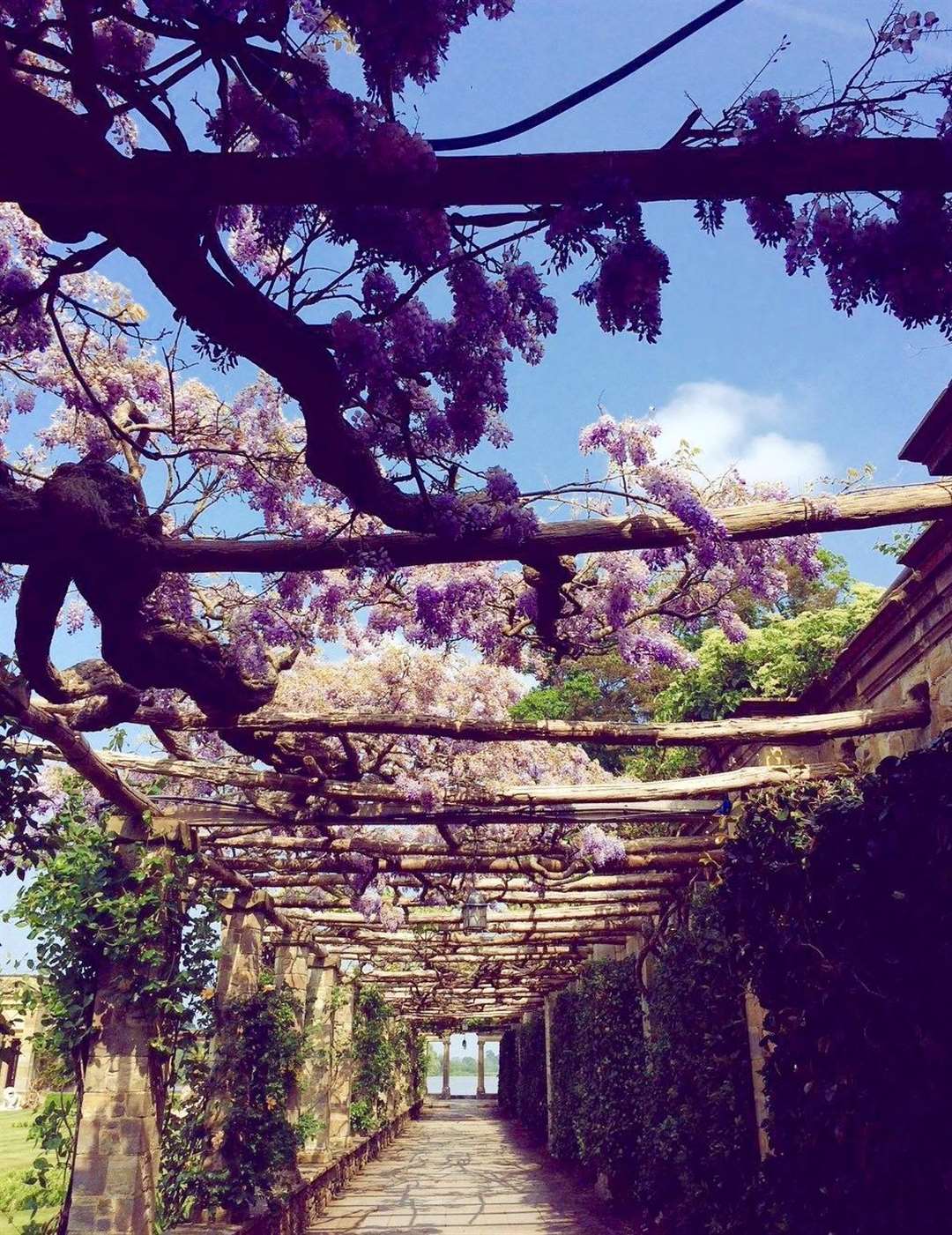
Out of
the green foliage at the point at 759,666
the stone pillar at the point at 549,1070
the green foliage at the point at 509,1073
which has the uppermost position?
the green foliage at the point at 759,666

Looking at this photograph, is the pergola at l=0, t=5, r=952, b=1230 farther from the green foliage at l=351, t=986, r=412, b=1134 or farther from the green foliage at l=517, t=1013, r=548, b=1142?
the green foliage at l=517, t=1013, r=548, b=1142

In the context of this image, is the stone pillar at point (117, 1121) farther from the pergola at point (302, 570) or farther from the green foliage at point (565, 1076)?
the green foliage at point (565, 1076)

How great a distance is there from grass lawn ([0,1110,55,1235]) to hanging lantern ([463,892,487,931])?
5.06 metres

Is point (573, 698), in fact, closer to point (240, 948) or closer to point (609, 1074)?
point (609, 1074)

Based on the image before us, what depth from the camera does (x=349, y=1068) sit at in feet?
57.3

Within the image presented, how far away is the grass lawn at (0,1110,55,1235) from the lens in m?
8.07

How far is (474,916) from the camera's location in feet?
42.0

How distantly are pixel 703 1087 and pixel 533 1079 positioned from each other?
17.9 meters

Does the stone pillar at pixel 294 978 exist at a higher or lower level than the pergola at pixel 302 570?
lower

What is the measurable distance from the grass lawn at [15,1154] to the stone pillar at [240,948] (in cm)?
207

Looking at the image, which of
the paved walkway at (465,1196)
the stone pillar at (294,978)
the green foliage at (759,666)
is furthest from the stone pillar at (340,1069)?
the green foliage at (759,666)

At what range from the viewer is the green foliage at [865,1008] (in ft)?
10.5

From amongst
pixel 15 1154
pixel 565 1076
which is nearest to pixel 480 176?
pixel 565 1076

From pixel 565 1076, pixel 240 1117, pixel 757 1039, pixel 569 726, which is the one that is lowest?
pixel 565 1076
